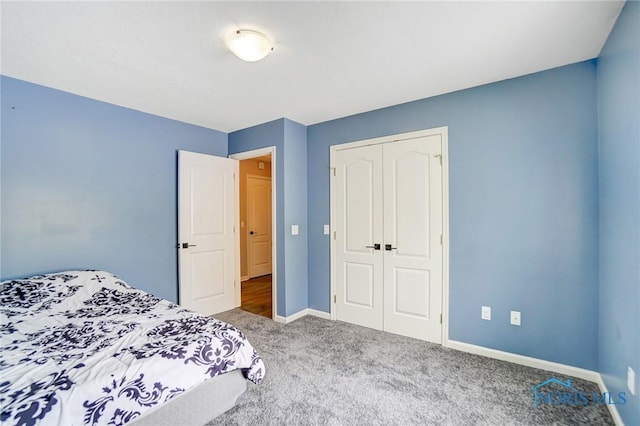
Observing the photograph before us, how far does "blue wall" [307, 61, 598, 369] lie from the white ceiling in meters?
0.22

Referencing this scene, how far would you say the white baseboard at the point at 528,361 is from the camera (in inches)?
84.3

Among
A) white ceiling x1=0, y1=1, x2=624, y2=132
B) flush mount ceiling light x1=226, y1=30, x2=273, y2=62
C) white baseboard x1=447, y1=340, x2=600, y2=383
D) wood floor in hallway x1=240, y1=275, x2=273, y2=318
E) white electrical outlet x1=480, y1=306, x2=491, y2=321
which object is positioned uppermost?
white ceiling x1=0, y1=1, x2=624, y2=132

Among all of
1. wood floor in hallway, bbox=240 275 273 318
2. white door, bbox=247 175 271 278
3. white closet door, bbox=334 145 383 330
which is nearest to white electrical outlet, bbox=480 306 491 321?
white closet door, bbox=334 145 383 330

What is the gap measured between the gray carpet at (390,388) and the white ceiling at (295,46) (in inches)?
95.4

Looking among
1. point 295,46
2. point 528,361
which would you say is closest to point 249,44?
point 295,46

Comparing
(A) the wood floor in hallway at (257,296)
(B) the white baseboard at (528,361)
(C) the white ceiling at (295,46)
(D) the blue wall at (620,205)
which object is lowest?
(A) the wood floor in hallway at (257,296)

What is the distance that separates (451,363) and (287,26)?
2.84 meters

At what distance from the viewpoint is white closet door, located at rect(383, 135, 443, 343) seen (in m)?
2.79

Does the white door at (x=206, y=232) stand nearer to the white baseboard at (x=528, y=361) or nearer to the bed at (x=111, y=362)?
the bed at (x=111, y=362)

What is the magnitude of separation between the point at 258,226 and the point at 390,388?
14.9 ft

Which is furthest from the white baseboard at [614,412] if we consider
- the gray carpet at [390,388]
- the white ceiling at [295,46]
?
the white ceiling at [295,46]

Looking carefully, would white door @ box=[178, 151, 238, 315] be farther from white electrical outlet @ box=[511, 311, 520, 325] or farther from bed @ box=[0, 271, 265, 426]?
white electrical outlet @ box=[511, 311, 520, 325]

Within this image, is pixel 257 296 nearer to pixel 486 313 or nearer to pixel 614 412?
pixel 486 313

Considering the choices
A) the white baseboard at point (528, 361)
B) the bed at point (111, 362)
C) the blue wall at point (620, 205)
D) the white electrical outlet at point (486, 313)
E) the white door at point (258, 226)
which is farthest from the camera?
the white door at point (258, 226)
